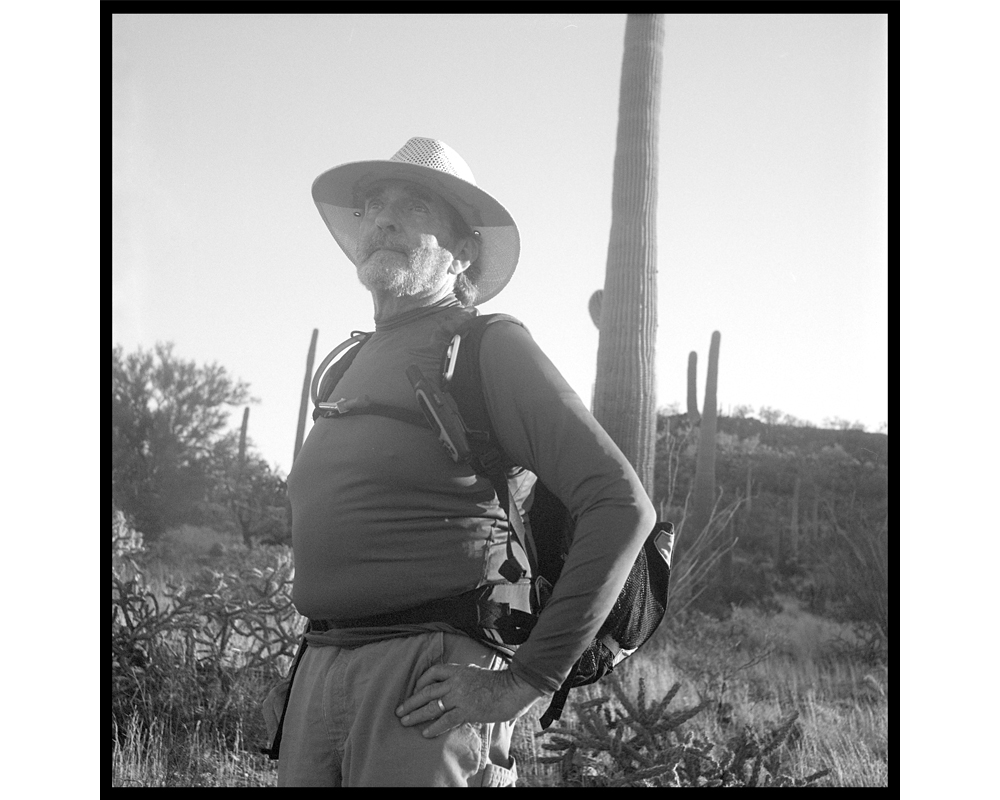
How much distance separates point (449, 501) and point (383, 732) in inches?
18.5

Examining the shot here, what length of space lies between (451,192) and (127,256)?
2.65 metres

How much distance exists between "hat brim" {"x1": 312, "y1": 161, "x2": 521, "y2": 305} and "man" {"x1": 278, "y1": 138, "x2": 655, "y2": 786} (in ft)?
0.24

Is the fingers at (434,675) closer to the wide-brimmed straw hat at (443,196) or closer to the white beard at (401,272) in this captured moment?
the white beard at (401,272)

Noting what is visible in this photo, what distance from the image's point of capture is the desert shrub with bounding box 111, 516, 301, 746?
377 centimetres

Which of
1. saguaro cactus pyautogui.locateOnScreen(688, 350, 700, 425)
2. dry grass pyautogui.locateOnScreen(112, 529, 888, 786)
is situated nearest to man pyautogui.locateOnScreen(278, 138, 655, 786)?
dry grass pyautogui.locateOnScreen(112, 529, 888, 786)

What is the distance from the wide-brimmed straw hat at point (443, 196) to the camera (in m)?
2.08

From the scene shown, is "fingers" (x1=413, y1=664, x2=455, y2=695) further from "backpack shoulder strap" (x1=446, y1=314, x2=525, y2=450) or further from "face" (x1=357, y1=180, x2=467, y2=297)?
"face" (x1=357, y1=180, x2=467, y2=297)

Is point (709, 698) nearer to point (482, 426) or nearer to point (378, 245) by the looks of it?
point (482, 426)

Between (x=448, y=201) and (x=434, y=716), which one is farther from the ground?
(x=448, y=201)

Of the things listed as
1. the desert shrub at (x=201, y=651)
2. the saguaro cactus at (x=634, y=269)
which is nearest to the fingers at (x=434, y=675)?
the desert shrub at (x=201, y=651)

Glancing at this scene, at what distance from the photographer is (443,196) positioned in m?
2.14

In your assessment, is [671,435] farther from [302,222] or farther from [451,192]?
[451,192]

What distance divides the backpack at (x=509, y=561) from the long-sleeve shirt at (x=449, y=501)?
3 centimetres

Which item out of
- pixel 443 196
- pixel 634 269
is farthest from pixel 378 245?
pixel 634 269
